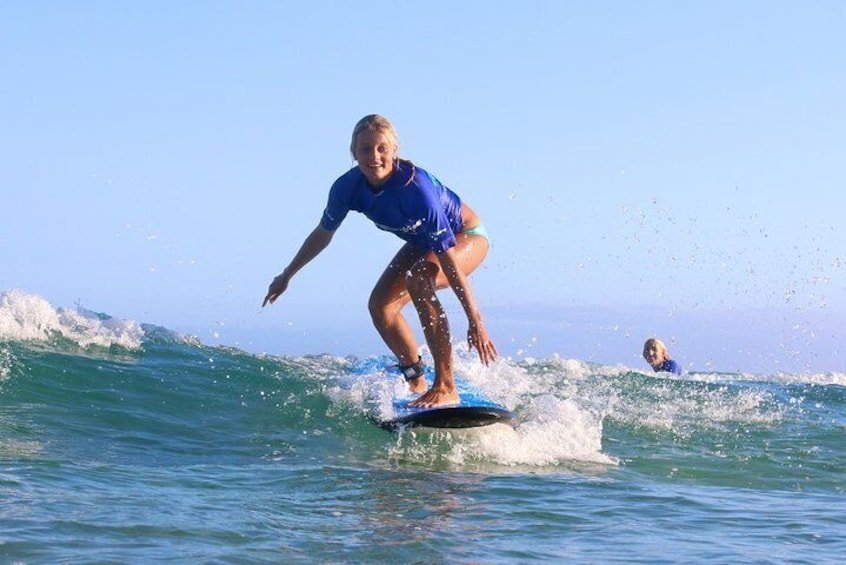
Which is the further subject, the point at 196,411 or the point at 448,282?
the point at 196,411

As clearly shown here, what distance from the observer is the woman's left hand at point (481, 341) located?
7246mm

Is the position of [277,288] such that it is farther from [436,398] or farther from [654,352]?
[654,352]

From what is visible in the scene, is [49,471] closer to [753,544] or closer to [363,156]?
[363,156]

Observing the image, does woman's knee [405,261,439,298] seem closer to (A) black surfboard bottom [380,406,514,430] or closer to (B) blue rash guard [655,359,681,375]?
(A) black surfboard bottom [380,406,514,430]

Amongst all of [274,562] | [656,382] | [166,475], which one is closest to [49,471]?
[166,475]

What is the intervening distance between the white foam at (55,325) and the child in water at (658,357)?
7355 mm

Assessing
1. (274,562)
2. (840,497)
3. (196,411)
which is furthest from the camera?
(196,411)

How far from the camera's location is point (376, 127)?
720cm

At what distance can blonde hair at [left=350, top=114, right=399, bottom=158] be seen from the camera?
720 centimetres

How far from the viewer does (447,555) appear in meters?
4.64

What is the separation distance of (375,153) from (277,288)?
1485 mm

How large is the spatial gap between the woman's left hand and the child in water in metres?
8.59

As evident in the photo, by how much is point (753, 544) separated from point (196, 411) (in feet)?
17.9

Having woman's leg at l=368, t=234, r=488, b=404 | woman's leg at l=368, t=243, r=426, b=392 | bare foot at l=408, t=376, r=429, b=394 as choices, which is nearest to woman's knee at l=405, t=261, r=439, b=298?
woman's leg at l=368, t=234, r=488, b=404
